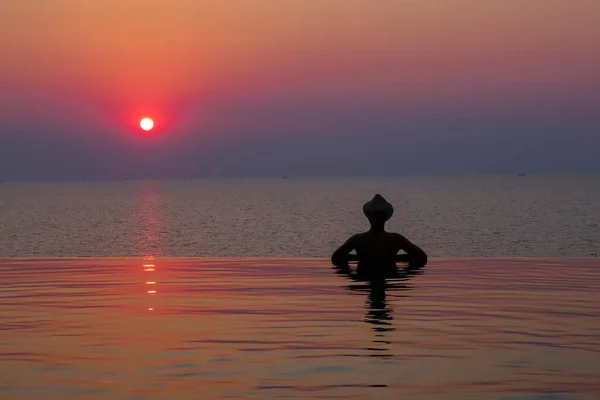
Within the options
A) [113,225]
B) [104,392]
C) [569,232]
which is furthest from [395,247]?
[113,225]

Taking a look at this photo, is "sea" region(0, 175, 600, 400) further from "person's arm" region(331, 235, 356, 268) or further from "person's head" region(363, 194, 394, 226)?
"person's head" region(363, 194, 394, 226)

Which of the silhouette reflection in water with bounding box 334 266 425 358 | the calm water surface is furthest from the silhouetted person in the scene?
the calm water surface

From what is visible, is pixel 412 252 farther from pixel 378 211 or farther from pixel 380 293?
pixel 380 293

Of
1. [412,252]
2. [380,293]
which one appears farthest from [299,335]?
[412,252]

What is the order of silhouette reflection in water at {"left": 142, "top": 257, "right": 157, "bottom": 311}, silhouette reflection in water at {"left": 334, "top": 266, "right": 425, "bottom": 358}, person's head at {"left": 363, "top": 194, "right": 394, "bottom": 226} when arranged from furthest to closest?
1. person's head at {"left": 363, "top": 194, "right": 394, "bottom": 226}
2. silhouette reflection in water at {"left": 142, "top": 257, "right": 157, "bottom": 311}
3. silhouette reflection in water at {"left": 334, "top": 266, "right": 425, "bottom": 358}

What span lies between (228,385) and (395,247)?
1168 cm

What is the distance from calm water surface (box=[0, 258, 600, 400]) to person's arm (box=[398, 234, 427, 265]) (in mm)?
282

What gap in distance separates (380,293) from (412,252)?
A: 4.01m

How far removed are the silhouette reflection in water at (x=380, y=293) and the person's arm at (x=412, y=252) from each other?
0.22 metres

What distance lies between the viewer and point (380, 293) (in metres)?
18.4

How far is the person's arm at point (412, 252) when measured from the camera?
22.0 m

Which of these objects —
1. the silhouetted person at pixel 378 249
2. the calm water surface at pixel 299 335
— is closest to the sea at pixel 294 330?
the calm water surface at pixel 299 335

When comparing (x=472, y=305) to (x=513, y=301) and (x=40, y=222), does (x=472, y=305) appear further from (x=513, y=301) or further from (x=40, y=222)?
(x=40, y=222)

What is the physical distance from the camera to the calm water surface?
1057 cm
